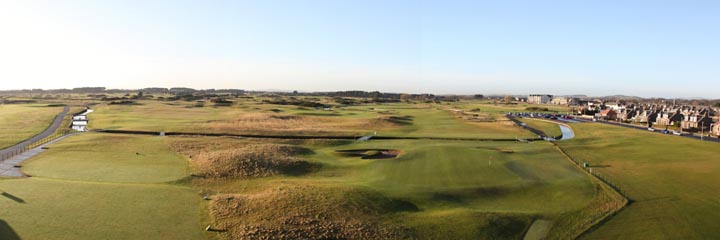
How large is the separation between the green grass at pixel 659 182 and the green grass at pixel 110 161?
3156 centimetres

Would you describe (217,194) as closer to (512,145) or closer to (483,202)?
(483,202)

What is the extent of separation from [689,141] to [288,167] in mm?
54231

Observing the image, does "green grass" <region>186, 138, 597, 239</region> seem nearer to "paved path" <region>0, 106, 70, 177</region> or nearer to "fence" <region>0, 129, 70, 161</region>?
"paved path" <region>0, 106, 70, 177</region>

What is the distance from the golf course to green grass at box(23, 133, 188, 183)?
0.47 feet

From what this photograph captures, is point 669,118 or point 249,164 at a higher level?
point 669,118

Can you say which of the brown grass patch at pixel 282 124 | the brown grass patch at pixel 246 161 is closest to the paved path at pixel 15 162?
the brown grass patch at pixel 246 161

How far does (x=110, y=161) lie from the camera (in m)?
38.7

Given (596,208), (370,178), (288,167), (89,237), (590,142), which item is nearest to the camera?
(89,237)

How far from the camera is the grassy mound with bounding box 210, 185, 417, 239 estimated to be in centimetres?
2120

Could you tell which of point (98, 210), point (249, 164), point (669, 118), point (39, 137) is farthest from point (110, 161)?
point (669, 118)

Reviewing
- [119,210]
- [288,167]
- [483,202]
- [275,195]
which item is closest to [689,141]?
[483,202]

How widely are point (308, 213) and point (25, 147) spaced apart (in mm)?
41244

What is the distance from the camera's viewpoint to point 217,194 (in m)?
27.9

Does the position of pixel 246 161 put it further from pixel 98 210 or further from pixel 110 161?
pixel 98 210
